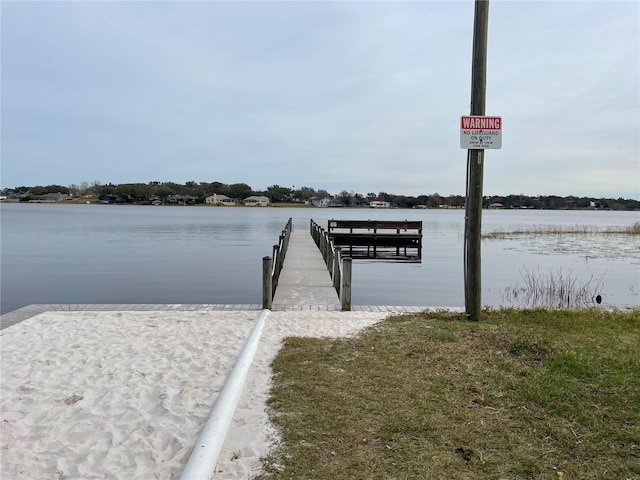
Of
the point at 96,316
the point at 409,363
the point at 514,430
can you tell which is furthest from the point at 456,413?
the point at 96,316

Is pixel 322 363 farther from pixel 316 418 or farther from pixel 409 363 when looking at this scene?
pixel 316 418

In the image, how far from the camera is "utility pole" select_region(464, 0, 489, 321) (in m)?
7.12

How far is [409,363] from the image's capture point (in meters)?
5.38

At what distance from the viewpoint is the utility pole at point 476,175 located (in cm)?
712

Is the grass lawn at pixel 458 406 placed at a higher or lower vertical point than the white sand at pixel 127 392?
higher

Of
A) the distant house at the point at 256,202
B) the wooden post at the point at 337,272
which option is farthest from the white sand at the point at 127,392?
the distant house at the point at 256,202

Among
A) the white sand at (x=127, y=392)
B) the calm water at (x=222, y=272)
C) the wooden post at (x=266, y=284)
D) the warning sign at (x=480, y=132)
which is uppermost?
the warning sign at (x=480, y=132)

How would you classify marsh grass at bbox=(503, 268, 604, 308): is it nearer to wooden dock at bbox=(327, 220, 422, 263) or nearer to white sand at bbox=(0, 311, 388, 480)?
white sand at bbox=(0, 311, 388, 480)

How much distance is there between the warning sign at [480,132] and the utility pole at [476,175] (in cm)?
14

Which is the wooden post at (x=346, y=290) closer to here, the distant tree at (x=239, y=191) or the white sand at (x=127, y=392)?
the white sand at (x=127, y=392)

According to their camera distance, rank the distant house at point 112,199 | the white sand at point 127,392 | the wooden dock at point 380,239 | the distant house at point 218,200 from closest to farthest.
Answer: the white sand at point 127,392 < the wooden dock at point 380,239 < the distant house at point 112,199 < the distant house at point 218,200

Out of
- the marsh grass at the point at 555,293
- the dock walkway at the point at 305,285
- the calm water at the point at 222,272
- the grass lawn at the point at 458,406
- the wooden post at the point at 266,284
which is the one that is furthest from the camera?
the calm water at the point at 222,272

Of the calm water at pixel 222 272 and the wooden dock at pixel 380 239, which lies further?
the wooden dock at pixel 380 239

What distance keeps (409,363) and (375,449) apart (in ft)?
6.61
